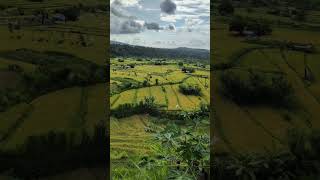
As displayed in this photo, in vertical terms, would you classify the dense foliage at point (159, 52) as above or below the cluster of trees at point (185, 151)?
above

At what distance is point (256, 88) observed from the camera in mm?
2898

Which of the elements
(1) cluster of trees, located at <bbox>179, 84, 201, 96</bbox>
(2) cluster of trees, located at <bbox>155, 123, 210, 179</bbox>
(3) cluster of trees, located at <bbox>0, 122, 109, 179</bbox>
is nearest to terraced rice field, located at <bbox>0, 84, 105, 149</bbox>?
(3) cluster of trees, located at <bbox>0, 122, 109, 179</bbox>

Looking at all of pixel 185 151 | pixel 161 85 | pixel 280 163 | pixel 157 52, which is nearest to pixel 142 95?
pixel 161 85

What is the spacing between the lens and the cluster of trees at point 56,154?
2.67 metres


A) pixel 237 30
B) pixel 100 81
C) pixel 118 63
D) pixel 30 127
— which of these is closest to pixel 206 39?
pixel 237 30

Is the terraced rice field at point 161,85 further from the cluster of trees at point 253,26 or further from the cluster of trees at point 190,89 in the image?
the cluster of trees at point 253,26

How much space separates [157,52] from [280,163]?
3.97 ft

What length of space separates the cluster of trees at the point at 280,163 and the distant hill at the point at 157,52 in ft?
2.56

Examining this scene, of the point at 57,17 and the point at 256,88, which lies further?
the point at 256,88

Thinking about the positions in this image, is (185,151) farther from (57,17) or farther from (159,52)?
(57,17)

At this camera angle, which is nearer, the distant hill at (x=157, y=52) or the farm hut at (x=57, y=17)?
the farm hut at (x=57, y=17)

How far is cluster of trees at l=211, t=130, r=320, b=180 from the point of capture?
9.24ft

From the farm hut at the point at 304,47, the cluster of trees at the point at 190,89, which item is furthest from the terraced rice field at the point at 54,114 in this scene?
the farm hut at the point at 304,47

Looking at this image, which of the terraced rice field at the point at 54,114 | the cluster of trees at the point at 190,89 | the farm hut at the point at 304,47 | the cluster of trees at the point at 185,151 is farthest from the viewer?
the cluster of trees at the point at 190,89
